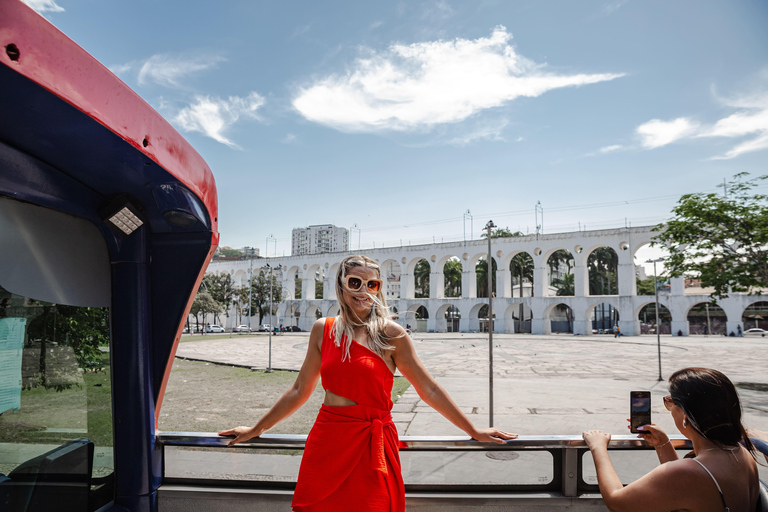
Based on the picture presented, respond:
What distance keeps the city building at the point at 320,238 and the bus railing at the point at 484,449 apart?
123 meters

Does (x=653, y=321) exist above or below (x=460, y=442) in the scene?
below

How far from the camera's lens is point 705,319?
4856 cm

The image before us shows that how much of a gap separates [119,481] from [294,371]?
13.7m

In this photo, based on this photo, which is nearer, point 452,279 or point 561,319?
point 561,319

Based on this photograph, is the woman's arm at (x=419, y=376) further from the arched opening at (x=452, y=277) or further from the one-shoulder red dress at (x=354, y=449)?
the arched opening at (x=452, y=277)

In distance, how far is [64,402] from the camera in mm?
2338

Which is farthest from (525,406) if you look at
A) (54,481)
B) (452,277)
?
(452,277)

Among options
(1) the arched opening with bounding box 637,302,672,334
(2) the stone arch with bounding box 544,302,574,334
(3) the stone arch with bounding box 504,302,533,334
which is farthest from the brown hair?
(1) the arched opening with bounding box 637,302,672,334

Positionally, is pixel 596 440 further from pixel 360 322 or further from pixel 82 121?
pixel 82 121

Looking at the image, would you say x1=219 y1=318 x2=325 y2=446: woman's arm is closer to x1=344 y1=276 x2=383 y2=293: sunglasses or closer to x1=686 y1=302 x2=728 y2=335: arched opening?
x1=344 y1=276 x2=383 y2=293: sunglasses

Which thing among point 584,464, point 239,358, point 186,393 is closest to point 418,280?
point 239,358

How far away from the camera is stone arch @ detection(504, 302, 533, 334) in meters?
43.8

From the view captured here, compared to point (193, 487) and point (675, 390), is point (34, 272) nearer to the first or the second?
point (193, 487)

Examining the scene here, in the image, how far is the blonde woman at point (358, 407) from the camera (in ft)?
5.74
